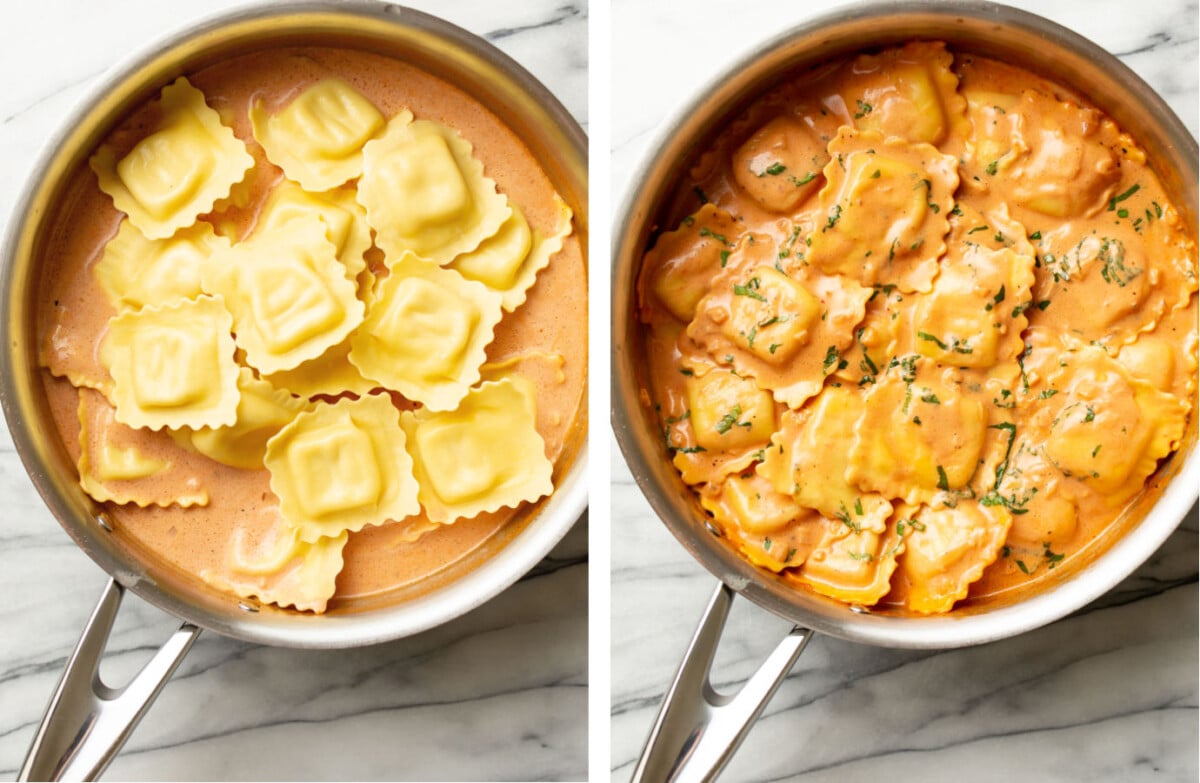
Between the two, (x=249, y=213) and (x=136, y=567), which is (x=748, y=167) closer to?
(x=249, y=213)

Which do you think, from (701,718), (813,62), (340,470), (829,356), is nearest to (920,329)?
(829,356)

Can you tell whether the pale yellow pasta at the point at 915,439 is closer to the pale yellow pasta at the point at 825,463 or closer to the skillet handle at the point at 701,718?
the pale yellow pasta at the point at 825,463

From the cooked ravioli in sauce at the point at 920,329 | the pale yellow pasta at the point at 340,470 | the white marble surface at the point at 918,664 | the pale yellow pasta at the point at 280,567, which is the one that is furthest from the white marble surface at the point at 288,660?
the cooked ravioli in sauce at the point at 920,329

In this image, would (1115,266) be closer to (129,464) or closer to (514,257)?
(514,257)

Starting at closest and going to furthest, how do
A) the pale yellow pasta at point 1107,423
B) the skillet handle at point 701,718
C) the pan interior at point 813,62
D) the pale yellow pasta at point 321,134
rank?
the skillet handle at point 701,718 → the pan interior at point 813,62 → the pale yellow pasta at point 1107,423 → the pale yellow pasta at point 321,134

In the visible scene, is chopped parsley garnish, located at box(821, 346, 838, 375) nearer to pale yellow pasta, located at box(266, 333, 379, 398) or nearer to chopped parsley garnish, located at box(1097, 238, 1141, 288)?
chopped parsley garnish, located at box(1097, 238, 1141, 288)

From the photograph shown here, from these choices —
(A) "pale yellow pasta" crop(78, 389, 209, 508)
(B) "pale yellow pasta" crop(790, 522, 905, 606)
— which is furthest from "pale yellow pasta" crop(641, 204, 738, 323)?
(A) "pale yellow pasta" crop(78, 389, 209, 508)
